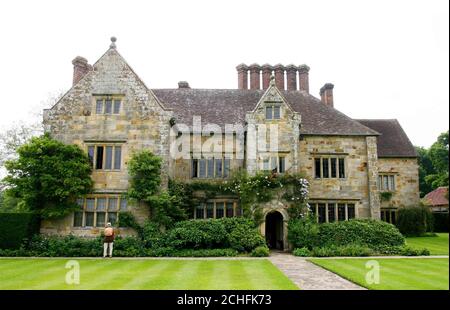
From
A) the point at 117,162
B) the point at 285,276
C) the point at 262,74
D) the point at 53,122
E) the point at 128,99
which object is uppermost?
the point at 262,74

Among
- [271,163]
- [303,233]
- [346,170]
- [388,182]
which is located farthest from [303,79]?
[303,233]

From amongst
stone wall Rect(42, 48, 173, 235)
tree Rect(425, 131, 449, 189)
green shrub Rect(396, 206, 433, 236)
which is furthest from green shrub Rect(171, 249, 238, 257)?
tree Rect(425, 131, 449, 189)

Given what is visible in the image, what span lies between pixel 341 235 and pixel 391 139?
1605 cm

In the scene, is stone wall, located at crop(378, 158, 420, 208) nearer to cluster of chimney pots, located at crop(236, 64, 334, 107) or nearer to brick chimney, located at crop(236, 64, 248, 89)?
cluster of chimney pots, located at crop(236, 64, 334, 107)

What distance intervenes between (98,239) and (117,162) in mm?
4607

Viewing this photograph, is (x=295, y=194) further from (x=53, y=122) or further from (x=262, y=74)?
(x=53, y=122)

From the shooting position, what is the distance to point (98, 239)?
805 inches

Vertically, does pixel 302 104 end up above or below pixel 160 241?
above

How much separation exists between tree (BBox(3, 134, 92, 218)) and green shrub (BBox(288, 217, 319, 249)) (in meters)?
11.9

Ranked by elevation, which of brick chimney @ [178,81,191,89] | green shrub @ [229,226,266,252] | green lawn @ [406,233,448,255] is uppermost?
brick chimney @ [178,81,191,89]

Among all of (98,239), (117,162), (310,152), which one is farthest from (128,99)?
(310,152)

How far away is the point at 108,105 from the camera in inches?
904

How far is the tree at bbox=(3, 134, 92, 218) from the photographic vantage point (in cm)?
2061
